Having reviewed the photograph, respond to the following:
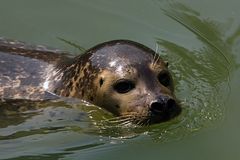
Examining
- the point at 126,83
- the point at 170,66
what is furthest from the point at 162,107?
the point at 170,66

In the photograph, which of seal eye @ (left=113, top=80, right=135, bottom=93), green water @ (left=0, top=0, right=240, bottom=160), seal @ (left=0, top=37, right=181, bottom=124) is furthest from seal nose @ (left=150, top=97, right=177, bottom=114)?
seal eye @ (left=113, top=80, right=135, bottom=93)

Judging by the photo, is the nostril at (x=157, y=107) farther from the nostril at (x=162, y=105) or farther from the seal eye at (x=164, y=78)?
the seal eye at (x=164, y=78)

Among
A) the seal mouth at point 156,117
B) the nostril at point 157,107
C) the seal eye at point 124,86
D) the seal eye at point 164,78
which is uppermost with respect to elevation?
the seal eye at point 164,78

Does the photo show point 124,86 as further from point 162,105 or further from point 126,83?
point 162,105

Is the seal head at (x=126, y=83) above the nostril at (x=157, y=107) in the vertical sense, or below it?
above

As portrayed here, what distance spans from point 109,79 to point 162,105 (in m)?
0.69

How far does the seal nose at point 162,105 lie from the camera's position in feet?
24.8

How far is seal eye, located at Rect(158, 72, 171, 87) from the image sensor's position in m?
8.01

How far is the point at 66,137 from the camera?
782 cm

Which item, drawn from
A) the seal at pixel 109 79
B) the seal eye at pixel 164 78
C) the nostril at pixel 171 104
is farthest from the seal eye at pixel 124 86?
the nostril at pixel 171 104

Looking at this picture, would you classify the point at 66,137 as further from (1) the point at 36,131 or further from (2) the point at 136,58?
(2) the point at 136,58

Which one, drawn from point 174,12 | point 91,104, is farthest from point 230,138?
A: point 174,12

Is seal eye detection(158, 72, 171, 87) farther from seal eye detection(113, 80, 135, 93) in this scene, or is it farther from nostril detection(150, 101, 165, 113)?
nostril detection(150, 101, 165, 113)

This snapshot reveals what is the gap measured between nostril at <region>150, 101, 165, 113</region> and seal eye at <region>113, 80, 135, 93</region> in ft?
1.19
